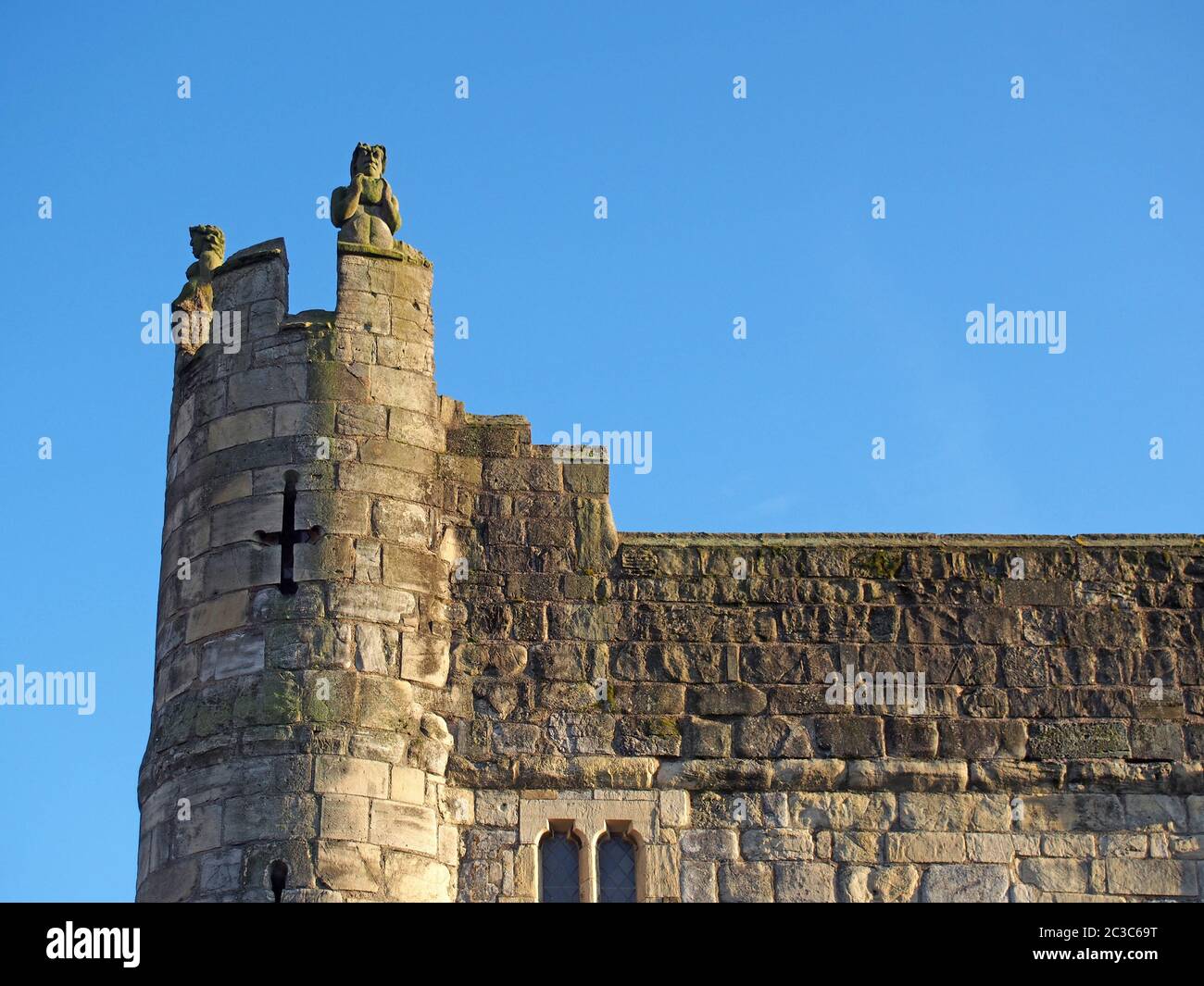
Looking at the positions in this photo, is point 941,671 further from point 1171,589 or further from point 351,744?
point 351,744

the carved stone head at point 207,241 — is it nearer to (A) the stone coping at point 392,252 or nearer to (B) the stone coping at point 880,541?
(A) the stone coping at point 392,252

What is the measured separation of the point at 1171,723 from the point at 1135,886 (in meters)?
1.28

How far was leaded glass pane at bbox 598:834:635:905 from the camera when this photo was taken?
16.2 m

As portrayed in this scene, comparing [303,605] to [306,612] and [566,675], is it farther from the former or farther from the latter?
[566,675]

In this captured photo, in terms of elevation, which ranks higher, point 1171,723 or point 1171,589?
point 1171,589

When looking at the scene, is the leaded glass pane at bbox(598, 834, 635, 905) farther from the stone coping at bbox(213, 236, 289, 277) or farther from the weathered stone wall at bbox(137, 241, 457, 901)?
the stone coping at bbox(213, 236, 289, 277)

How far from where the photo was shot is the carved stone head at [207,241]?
17.8 metres

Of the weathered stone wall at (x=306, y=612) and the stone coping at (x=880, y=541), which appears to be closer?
the weathered stone wall at (x=306, y=612)

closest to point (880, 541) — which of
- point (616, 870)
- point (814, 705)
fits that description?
point (814, 705)

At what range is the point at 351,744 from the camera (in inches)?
616

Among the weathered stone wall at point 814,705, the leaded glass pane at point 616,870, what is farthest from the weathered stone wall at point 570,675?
the leaded glass pane at point 616,870

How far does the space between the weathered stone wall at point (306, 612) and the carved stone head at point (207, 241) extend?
391mm
